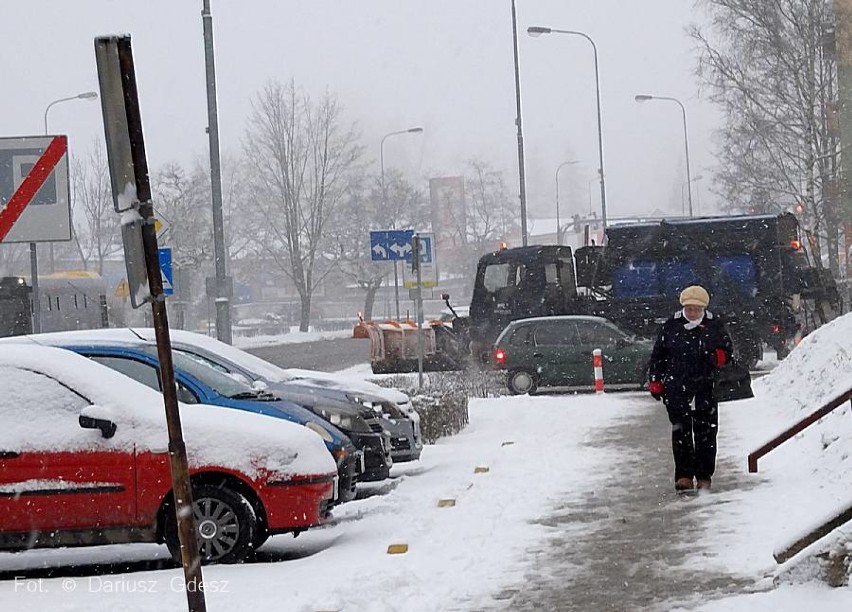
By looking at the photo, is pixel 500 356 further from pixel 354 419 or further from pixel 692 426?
pixel 692 426

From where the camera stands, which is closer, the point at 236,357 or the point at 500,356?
the point at 236,357

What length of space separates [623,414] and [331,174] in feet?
162

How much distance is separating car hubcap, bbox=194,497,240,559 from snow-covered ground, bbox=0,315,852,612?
0.25 meters

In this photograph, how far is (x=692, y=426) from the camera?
11242 millimetres

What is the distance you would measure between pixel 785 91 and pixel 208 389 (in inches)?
1407

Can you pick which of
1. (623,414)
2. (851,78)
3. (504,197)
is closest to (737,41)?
(851,78)

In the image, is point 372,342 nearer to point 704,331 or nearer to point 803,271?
point 803,271

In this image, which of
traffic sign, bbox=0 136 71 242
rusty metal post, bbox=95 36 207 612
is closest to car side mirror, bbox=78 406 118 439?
traffic sign, bbox=0 136 71 242

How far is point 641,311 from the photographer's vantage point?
89.8 ft

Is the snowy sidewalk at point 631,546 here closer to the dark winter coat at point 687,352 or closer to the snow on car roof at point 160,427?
the dark winter coat at point 687,352

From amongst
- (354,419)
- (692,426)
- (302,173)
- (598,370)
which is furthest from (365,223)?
(692,426)

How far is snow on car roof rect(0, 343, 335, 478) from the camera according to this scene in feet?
31.3

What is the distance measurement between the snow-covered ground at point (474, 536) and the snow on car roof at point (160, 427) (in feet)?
2.43

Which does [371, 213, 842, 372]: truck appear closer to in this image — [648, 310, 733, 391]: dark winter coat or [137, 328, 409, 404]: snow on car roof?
[137, 328, 409, 404]: snow on car roof
